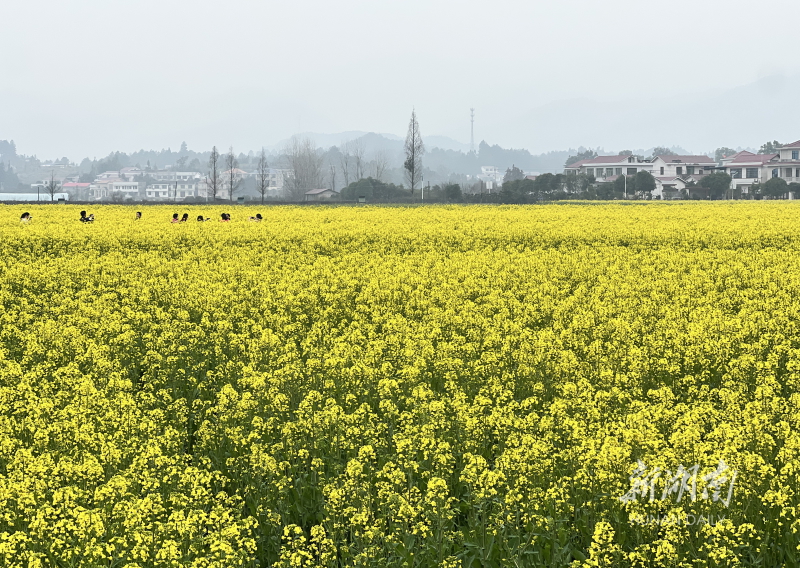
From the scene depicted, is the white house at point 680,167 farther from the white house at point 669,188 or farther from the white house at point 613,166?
the white house at point 669,188

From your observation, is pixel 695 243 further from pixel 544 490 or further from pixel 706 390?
pixel 544 490

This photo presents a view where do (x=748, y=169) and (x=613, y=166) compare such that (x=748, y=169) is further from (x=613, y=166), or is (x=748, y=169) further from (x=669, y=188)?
(x=669, y=188)

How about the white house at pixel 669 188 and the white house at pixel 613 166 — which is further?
the white house at pixel 613 166

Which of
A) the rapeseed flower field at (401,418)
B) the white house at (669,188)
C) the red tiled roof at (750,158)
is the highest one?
the red tiled roof at (750,158)

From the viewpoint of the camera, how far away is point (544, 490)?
7.05 m

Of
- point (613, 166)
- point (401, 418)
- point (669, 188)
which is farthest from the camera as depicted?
point (613, 166)

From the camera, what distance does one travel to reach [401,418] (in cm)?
871

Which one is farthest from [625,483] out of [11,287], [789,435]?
[11,287]

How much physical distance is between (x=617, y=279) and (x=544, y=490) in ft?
39.5

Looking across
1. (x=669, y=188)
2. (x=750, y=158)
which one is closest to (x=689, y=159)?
(x=750, y=158)

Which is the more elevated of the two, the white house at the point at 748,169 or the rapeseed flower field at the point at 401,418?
the white house at the point at 748,169

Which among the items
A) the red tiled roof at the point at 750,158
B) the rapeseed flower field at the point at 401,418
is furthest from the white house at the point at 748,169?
Result: the rapeseed flower field at the point at 401,418

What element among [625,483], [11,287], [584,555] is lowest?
[584,555]

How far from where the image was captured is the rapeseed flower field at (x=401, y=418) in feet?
21.0
